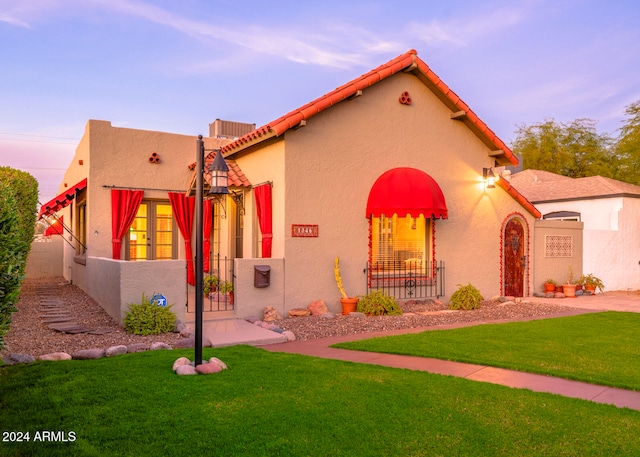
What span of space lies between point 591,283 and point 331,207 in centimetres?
1093

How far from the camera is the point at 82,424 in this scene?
4.58 m

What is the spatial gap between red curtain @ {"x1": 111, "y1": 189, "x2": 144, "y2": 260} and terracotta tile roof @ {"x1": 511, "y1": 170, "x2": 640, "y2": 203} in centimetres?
1683

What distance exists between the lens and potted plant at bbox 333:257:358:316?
11844 millimetres

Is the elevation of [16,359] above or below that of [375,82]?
below

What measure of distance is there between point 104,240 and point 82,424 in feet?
34.9

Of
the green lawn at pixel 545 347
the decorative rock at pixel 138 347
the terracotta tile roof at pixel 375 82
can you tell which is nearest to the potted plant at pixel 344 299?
the green lawn at pixel 545 347

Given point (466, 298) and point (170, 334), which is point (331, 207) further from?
point (170, 334)

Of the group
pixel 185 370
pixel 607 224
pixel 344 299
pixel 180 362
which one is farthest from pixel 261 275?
pixel 607 224

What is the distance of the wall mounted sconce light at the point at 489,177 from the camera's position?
1440 centimetres

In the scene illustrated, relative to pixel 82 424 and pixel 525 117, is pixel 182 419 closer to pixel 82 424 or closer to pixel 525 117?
pixel 82 424

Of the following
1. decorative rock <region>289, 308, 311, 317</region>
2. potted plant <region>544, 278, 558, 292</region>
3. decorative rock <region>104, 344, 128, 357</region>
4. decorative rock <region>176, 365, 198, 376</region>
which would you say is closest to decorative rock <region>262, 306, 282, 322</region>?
decorative rock <region>289, 308, 311, 317</region>

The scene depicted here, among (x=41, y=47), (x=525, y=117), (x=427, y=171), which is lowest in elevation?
(x=427, y=171)

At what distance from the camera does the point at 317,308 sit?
1157cm

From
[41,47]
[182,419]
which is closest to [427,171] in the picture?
[182,419]
